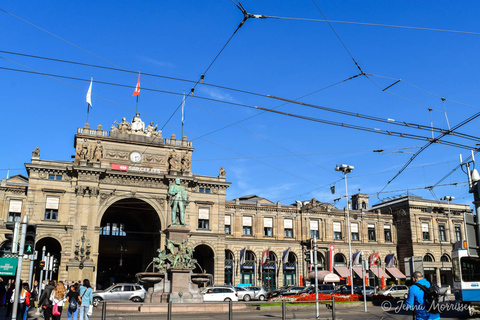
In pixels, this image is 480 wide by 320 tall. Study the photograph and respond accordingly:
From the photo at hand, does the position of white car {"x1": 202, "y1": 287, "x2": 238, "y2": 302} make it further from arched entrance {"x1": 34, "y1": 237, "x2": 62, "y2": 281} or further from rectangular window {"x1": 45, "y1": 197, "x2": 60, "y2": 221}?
rectangular window {"x1": 45, "y1": 197, "x2": 60, "y2": 221}

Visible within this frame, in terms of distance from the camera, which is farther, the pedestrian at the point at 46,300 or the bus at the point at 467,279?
the bus at the point at 467,279

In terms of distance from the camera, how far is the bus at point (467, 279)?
2019 cm

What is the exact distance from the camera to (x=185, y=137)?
2140 inches

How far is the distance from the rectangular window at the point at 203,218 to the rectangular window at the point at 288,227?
1137 cm

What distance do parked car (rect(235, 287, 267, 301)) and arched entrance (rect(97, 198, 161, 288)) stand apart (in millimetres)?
14739

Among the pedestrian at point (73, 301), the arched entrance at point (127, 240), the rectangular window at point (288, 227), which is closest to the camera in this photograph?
the pedestrian at point (73, 301)

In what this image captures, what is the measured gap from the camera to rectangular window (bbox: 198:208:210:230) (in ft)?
173

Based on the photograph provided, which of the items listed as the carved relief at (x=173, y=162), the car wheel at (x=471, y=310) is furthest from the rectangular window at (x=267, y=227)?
the car wheel at (x=471, y=310)

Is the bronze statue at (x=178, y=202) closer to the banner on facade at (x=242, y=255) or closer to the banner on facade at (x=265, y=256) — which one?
the banner on facade at (x=242, y=255)

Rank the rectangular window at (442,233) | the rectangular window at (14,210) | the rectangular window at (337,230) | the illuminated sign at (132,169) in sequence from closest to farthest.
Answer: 1. the rectangular window at (14,210)
2. the illuminated sign at (132,169)
3. the rectangular window at (337,230)
4. the rectangular window at (442,233)

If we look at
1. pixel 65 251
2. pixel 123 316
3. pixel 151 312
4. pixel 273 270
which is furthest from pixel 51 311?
pixel 273 270

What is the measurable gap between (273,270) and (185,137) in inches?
791

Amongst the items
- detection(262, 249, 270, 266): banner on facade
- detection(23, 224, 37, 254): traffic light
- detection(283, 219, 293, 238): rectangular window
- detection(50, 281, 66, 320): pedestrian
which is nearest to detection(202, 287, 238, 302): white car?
detection(262, 249, 270, 266): banner on facade

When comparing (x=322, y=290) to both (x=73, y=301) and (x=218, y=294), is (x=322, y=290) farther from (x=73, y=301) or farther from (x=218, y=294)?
(x=73, y=301)
